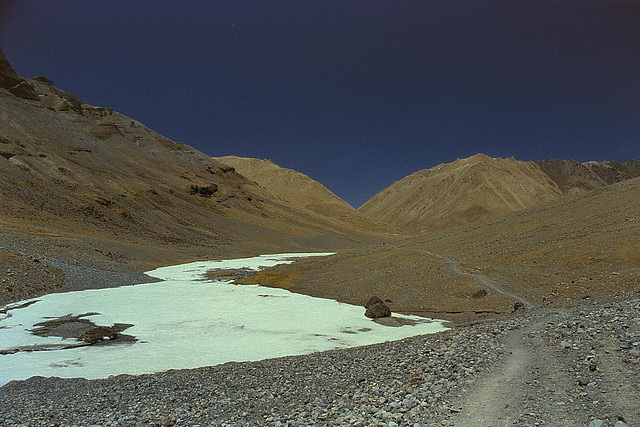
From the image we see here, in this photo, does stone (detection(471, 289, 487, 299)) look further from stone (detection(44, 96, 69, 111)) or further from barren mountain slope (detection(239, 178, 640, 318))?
stone (detection(44, 96, 69, 111))

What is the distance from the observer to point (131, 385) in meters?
13.1

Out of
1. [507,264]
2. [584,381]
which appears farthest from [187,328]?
[507,264]

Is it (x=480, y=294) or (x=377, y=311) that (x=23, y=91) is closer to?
(x=377, y=311)

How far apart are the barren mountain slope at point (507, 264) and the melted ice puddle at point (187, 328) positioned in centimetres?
380

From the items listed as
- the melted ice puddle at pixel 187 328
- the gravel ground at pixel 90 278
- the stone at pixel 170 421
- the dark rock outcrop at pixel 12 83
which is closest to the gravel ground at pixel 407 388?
the stone at pixel 170 421

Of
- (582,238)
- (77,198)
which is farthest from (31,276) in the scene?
(77,198)

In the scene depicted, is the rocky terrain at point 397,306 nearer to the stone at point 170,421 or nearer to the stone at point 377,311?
the stone at point 170,421

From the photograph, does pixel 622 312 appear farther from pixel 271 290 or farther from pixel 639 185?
pixel 639 185

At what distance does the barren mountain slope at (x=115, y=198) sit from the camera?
59031 mm

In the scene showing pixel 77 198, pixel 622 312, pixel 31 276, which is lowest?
pixel 622 312

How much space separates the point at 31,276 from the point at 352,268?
88.7 ft

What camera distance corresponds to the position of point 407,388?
1016cm

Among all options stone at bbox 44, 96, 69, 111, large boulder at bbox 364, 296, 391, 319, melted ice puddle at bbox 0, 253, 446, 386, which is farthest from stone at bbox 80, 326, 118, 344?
stone at bbox 44, 96, 69, 111

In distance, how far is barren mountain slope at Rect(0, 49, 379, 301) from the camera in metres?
59.0
